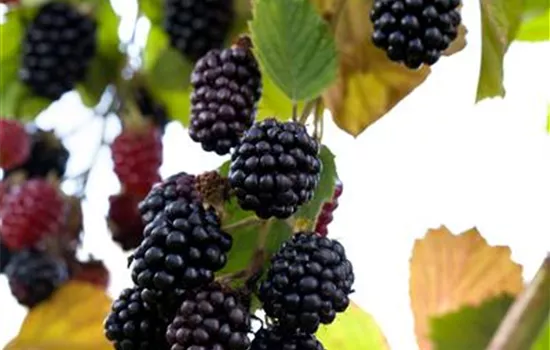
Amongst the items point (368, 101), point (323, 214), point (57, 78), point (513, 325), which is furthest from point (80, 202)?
point (513, 325)

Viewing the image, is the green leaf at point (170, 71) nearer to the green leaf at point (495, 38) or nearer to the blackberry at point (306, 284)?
the green leaf at point (495, 38)

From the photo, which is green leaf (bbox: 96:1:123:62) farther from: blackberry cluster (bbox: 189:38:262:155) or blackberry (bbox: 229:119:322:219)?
blackberry (bbox: 229:119:322:219)

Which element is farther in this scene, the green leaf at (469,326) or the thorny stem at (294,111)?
the thorny stem at (294,111)

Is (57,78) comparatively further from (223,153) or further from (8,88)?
(223,153)

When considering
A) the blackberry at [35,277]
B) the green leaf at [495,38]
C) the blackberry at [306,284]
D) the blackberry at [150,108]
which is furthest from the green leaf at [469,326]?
the blackberry at [150,108]

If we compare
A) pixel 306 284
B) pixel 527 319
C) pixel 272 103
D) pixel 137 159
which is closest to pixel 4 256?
pixel 137 159

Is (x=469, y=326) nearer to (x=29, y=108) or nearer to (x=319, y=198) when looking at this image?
(x=319, y=198)

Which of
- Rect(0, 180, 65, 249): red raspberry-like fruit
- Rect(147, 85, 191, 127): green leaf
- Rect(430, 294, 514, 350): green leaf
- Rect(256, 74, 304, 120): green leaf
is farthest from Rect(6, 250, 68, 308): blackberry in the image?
Rect(430, 294, 514, 350): green leaf

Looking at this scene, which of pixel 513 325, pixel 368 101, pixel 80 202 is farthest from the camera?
pixel 80 202
